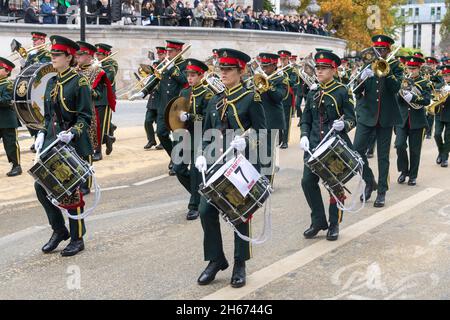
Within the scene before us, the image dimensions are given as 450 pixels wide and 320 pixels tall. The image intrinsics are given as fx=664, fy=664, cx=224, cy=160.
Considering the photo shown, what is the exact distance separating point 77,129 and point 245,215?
1900 millimetres

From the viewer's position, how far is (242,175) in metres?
5.14

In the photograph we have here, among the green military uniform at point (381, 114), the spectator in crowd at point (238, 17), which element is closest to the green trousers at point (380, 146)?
the green military uniform at point (381, 114)

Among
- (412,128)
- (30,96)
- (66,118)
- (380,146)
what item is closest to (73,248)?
(66,118)

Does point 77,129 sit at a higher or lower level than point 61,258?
higher

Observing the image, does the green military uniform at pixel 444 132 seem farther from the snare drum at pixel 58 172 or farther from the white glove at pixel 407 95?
the snare drum at pixel 58 172

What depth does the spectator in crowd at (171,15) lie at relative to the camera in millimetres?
27641

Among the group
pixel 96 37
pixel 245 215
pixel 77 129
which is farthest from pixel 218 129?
pixel 96 37

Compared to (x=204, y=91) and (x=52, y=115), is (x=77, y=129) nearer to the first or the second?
(x=52, y=115)

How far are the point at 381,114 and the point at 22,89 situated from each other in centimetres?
497

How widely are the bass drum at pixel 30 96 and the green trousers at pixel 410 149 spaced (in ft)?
17.5

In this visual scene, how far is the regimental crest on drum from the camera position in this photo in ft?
30.7

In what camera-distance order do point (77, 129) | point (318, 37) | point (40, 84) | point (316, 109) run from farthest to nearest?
1. point (318, 37)
2. point (40, 84)
3. point (316, 109)
4. point (77, 129)

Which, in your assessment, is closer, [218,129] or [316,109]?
[218,129]

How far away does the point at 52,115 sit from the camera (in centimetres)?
634
